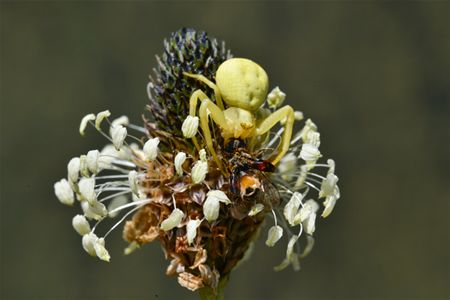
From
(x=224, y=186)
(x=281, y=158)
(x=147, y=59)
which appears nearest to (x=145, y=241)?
(x=224, y=186)

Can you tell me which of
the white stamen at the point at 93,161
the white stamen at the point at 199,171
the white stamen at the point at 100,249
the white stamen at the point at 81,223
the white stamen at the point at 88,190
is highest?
the white stamen at the point at 93,161

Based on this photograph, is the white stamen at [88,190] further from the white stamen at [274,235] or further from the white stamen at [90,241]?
the white stamen at [274,235]

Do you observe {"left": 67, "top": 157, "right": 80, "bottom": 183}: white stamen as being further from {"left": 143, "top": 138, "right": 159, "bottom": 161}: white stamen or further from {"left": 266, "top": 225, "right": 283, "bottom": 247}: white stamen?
{"left": 266, "top": 225, "right": 283, "bottom": 247}: white stamen

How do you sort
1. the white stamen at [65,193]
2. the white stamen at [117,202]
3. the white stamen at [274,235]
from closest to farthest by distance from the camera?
1. the white stamen at [274,235]
2. the white stamen at [65,193]
3. the white stamen at [117,202]

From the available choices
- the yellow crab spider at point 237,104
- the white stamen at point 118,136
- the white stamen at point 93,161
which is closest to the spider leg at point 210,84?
the yellow crab spider at point 237,104

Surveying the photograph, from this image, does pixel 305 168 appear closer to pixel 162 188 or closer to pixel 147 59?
pixel 162 188

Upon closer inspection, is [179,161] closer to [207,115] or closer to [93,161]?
[207,115]

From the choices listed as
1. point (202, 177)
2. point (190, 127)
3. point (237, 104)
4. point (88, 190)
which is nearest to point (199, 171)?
point (202, 177)
